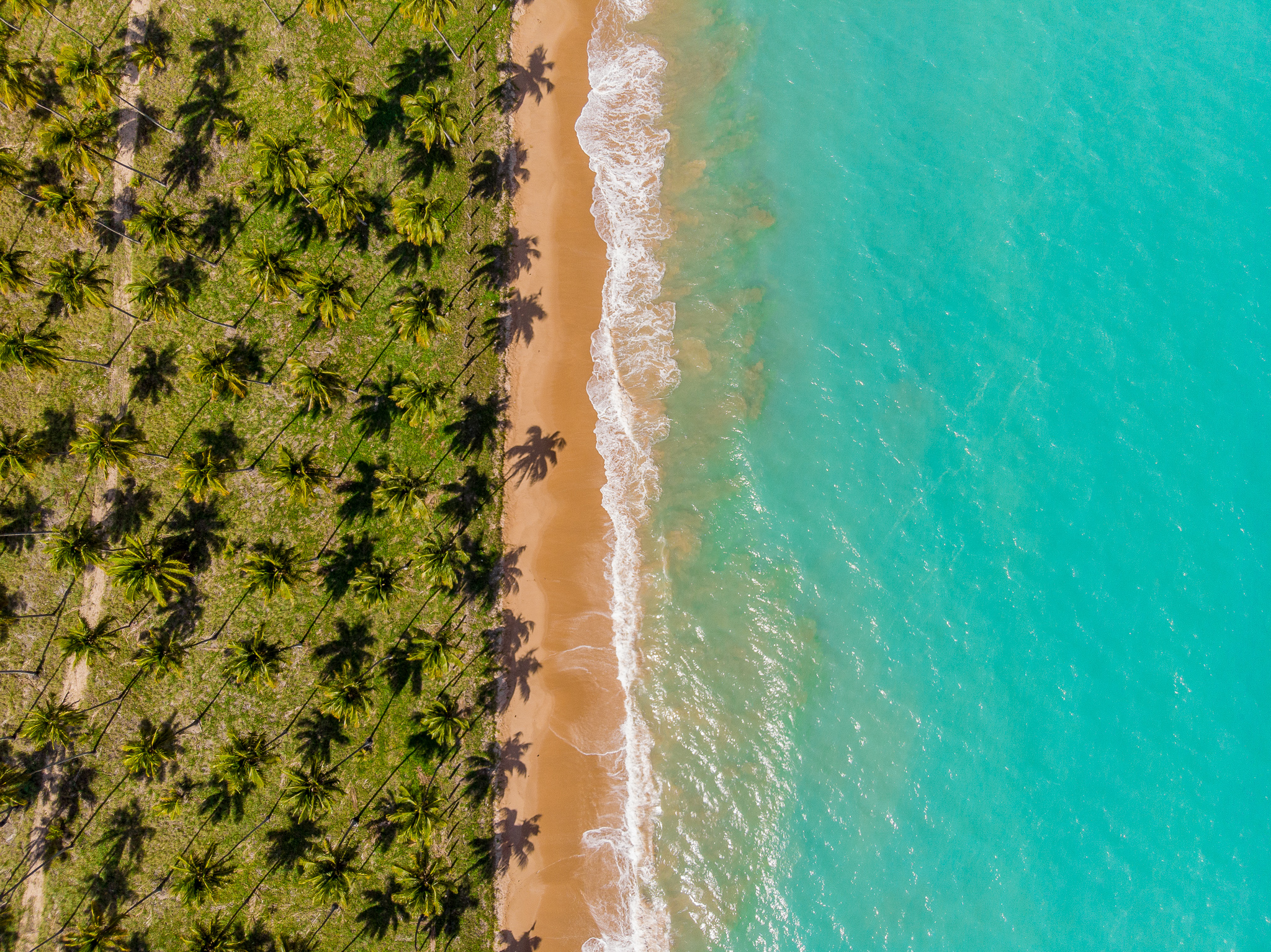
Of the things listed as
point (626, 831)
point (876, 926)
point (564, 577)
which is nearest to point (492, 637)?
point (564, 577)

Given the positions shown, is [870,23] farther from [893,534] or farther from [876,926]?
[876,926]

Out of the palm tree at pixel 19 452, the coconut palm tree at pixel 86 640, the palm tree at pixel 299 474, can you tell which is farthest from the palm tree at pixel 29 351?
the coconut palm tree at pixel 86 640

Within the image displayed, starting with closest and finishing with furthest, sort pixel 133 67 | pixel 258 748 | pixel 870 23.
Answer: pixel 258 748 < pixel 133 67 < pixel 870 23

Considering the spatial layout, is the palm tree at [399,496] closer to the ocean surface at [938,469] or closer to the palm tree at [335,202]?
the ocean surface at [938,469]

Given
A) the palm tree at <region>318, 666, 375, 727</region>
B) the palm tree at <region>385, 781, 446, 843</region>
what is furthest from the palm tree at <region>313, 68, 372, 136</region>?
the palm tree at <region>385, 781, 446, 843</region>

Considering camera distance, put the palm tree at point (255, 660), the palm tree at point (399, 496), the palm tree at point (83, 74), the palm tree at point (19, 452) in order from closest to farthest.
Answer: the palm tree at point (19, 452), the palm tree at point (255, 660), the palm tree at point (83, 74), the palm tree at point (399, 496)
